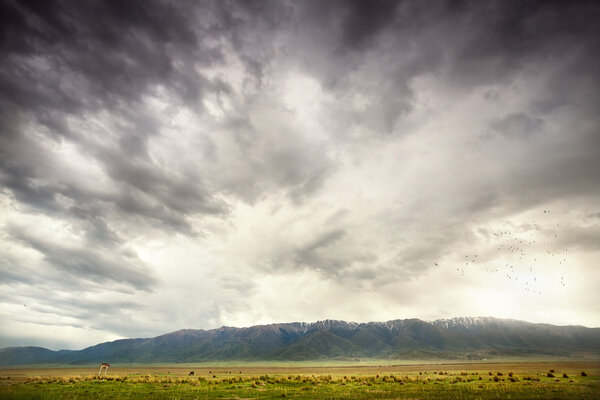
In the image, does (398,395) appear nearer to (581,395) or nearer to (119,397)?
(581,395)

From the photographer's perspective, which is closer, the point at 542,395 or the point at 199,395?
the point at 542,395

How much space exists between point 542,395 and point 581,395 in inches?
111

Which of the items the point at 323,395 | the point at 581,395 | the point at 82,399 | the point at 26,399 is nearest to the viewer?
the point at 581,395

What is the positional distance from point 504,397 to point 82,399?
4050cm

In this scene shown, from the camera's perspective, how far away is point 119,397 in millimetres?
30797

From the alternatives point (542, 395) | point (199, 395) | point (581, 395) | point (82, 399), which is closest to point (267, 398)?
point (199, 395)

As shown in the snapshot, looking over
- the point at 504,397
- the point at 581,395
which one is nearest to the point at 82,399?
the point at 504,397

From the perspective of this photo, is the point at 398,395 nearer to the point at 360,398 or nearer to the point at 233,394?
the point at 360,398

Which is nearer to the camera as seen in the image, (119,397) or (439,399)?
(439,399)

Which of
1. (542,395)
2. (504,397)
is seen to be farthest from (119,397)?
(542,395)

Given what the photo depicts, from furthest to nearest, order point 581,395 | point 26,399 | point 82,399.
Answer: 1. point 82,399
2. point 26,399
3. point 581,395

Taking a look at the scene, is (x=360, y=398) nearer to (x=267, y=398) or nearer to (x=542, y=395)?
(x=267, y=398)

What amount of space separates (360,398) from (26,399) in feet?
104

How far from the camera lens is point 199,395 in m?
32.4
